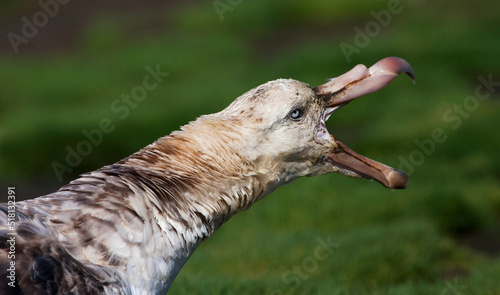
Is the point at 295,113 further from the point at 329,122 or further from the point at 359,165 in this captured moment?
the point at 329,122

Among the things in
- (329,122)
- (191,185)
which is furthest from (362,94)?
(329,122)

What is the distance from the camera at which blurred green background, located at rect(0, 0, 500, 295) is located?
19.8 feet

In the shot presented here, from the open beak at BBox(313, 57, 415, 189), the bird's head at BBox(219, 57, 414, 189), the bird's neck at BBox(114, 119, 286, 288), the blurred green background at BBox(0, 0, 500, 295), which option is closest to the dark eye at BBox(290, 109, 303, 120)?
the bird's head at BBox(219, 57, 414, 189)

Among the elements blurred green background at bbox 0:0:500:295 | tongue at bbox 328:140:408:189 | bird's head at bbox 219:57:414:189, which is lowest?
blurred green background at bbox 0:0:500:295

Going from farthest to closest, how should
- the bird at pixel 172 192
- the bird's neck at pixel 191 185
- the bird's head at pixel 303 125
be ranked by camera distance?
1. the bird's head at pixel 303 125
2. the bird's neck at pixel 191 185
3. the bird at pixel 172 192

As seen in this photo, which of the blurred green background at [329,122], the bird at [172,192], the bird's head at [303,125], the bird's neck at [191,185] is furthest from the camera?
the blurred green background at [329,122]

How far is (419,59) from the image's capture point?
34.3 ft

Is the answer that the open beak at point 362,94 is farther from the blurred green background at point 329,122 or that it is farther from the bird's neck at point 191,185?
the blurred green background at point 329,122

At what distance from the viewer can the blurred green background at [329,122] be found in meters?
6.04

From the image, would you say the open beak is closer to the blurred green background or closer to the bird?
the bird

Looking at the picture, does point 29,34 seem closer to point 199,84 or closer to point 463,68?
point 199,84

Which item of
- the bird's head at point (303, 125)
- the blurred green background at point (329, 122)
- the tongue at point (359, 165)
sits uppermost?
the bird's head at point (303, 125)

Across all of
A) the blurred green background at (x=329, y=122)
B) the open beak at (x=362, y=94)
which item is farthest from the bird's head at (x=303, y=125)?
the blurred green background at (x=329, y=122)

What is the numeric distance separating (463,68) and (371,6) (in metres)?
2.73
